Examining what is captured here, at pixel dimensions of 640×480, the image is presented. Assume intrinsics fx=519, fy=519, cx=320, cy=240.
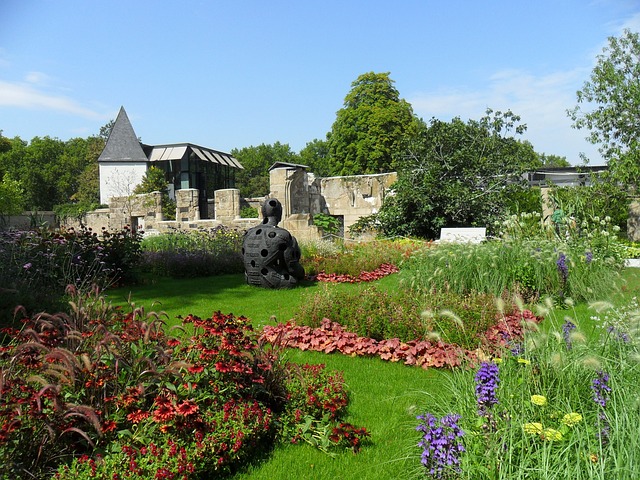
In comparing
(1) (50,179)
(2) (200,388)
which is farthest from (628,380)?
(1) (50,179)

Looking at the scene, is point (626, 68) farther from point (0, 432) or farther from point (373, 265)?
point (0, 432)

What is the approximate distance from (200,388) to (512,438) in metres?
1.89

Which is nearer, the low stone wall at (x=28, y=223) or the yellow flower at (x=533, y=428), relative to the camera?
the yellow flower at (x=533, y=428)

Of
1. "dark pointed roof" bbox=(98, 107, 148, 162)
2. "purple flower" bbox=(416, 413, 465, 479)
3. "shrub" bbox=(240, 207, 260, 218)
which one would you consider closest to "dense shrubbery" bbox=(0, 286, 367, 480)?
"purple flower" bbox=(416, 413, 465, 479)

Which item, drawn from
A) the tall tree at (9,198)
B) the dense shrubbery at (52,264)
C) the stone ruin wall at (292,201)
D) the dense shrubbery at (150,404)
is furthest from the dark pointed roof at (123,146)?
the dense shrubbery at (150,404)

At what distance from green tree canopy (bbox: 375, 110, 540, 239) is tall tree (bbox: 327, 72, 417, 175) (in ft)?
50.6

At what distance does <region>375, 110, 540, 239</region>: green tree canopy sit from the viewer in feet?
53.7

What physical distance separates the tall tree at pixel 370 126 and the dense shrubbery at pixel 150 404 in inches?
1189

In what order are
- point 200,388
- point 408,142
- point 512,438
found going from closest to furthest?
point 512,438, point 200,388, point 408,142

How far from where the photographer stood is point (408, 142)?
1803 cm

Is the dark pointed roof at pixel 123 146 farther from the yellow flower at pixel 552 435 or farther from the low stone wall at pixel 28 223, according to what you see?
the yellow flower at pixel 552 435

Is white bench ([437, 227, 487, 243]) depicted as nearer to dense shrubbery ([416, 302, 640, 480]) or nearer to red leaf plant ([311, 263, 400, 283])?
red leaf plant ([311, 263, 400, 283])

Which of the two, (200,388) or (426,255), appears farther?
(426,255)

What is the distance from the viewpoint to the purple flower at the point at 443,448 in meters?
2.40
